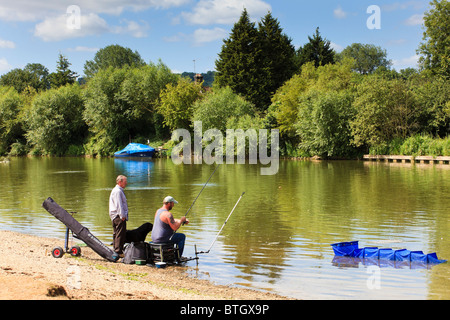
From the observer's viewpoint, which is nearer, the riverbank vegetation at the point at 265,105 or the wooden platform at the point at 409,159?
the wooden platform at the point at 409,159

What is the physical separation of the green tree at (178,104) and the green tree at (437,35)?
33.4 m

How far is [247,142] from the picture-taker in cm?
5747

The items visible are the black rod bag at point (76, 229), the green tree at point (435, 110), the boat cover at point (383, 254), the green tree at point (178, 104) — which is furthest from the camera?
the green tree at point (178, 104)

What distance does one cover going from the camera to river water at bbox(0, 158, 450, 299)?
10.4 m

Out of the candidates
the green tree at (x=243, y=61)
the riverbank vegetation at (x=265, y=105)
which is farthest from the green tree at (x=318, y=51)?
the green tree at (x=243, y=61)

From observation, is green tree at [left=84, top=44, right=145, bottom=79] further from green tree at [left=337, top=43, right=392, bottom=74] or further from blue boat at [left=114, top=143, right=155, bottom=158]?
blue boat at [left=114, top=143, right=155, bottom=158]

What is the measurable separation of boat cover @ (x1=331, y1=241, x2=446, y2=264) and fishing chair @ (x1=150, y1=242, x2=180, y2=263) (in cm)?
396

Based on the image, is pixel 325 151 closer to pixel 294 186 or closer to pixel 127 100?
pixel 294 186

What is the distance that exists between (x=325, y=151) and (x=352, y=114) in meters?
4.90

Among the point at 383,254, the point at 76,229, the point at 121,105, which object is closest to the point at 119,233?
the point at 76,229

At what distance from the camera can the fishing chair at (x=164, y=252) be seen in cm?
1136

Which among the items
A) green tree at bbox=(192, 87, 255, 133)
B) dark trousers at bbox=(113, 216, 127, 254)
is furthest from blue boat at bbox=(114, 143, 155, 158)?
dark trousers at bbox=(113, 216, 127, 254)

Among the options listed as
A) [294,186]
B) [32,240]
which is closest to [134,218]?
[32,240]

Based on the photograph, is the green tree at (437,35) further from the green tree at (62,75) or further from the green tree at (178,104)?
the green tree at (62,75)
